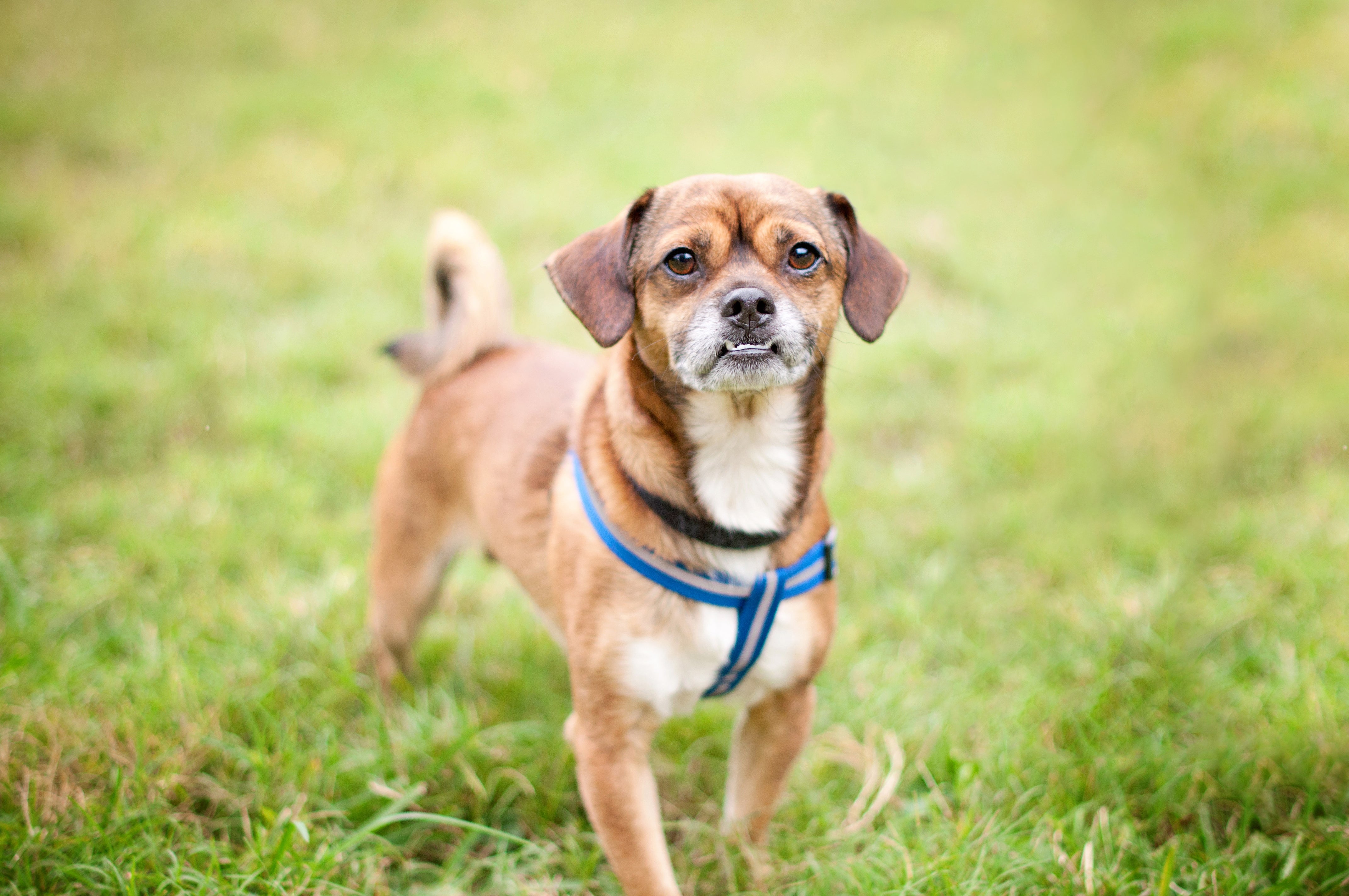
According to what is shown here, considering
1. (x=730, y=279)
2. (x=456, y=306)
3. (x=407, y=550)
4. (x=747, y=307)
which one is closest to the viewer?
(x=747, y=307)

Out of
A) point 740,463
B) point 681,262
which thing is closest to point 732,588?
point 740,463

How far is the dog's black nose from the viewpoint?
2.32m

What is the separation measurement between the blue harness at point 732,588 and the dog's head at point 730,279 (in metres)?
0.47

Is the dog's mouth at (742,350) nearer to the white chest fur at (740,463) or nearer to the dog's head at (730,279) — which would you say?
the dog's head at (730,279)

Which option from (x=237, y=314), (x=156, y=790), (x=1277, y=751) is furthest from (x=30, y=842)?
(x=237, y=314)

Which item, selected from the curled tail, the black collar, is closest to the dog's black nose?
the black collar

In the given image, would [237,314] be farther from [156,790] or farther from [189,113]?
[156,790]

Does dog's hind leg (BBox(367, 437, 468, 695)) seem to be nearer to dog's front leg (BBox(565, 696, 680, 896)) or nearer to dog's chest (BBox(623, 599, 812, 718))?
dog's front leg (BBox(565, 696, 680, 896))

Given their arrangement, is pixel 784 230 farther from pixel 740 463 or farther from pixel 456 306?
pixel 456 306

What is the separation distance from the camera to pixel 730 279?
2.45 meters

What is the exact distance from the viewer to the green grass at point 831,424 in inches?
111

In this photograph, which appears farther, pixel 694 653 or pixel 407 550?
pixel 407 550

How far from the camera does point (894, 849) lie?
270 centimetres

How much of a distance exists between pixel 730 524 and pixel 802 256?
783 mm
